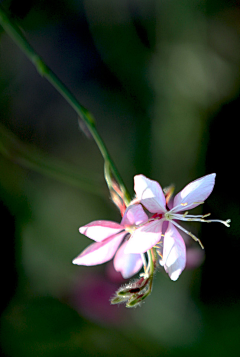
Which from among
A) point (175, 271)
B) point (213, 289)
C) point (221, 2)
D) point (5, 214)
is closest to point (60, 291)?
point (5, 214)

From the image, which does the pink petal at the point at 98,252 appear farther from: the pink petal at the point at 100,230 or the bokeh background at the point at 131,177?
the bokeh background at the point at 131,177

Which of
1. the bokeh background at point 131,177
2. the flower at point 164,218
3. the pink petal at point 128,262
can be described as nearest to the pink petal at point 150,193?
the flower at point 164,218

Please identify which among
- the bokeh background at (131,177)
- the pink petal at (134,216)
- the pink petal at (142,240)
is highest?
the pink petal at (134,216)

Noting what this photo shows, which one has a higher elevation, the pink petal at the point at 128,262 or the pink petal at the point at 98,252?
the pink petal at the point at 98,252

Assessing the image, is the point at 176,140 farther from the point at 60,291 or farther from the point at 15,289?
the point at 15,289

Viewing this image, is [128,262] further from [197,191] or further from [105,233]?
[197,191]

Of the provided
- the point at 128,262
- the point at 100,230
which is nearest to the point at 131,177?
the point at 128,262

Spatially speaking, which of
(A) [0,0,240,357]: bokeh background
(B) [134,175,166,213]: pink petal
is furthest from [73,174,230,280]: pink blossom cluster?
(A) [0,0,240,357]: bokeh background

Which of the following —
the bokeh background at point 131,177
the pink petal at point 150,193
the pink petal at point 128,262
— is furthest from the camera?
the bokeh background at point 131,177
